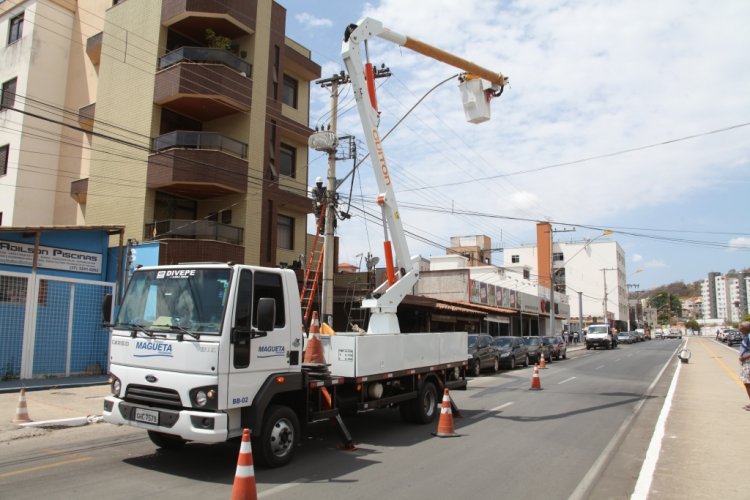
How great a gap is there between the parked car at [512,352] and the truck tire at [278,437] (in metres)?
18.6

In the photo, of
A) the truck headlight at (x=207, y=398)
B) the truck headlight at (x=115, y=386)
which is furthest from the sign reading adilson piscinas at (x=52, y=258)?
the truck headlight at (x=207, y=398)

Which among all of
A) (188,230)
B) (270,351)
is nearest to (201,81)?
(188,230)

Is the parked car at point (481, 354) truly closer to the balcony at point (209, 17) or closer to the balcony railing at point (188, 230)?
the balcony railing at point (188, 230)

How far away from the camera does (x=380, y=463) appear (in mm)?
7320

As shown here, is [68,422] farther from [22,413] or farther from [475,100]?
[475,100]

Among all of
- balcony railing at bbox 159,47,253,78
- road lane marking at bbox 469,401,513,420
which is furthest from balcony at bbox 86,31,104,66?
road lane marking at bbox 469,401,513,420

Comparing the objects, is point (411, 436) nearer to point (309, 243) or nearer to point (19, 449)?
point (19, 449)

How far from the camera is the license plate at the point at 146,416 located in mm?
6285

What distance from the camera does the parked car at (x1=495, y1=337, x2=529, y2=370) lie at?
2469cm

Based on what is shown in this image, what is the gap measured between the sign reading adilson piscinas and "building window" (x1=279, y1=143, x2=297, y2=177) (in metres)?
10.9

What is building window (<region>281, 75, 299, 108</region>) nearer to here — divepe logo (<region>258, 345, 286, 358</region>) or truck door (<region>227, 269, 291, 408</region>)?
truck door (<region>227, 269, 291, 408</region>)

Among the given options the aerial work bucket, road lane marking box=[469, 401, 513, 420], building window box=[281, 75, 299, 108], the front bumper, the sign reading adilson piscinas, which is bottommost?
road lane marking box=[469, 401, 513, 420]

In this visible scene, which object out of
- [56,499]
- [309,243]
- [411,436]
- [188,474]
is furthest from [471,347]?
[56,499]

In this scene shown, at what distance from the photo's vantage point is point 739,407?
39.2 ft
